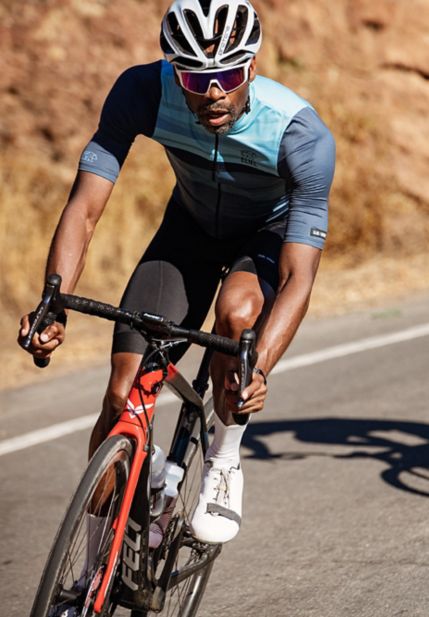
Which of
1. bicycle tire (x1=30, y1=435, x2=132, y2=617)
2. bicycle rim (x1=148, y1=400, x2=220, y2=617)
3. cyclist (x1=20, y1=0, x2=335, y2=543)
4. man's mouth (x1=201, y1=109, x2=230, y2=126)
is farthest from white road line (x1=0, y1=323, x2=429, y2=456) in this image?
man's mouth (x1=201, y1=109, x2=230, y2=126)

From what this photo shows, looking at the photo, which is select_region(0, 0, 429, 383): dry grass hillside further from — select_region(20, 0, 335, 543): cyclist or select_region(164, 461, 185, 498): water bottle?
select_region(164, 461, 185, 498): water bottle

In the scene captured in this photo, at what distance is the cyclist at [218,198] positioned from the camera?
3.92 m

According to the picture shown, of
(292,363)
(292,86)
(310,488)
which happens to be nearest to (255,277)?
(310,488)

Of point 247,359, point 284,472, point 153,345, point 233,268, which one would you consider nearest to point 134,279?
point 233,268

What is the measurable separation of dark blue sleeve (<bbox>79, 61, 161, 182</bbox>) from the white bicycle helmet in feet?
0.99

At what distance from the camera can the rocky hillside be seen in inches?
444

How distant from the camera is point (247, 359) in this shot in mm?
3350

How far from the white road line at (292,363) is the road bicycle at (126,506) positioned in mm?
3137

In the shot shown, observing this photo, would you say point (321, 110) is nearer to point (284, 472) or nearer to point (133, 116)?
point (284, 472)

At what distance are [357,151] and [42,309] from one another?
31.6 ft

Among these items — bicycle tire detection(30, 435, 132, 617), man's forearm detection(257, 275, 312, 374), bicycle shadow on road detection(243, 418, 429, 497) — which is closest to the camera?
bicycle tire detection(30, 435, 132, 617)

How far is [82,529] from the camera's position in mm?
3463

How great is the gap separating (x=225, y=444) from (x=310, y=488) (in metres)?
1.79

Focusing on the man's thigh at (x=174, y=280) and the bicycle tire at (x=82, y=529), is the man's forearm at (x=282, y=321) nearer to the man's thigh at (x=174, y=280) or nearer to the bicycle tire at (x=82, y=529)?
the man's thigh at (x=174, y=280)
